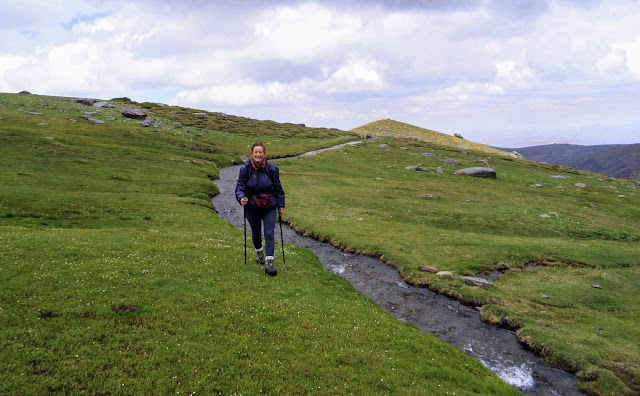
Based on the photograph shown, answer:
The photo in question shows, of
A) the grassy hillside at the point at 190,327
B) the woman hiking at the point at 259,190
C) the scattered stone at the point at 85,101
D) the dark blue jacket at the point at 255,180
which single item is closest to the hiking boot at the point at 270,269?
the grassy hillside at the point at 190,327

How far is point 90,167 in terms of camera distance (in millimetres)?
59094

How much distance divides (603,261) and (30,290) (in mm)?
42585

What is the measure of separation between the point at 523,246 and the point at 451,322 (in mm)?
19034

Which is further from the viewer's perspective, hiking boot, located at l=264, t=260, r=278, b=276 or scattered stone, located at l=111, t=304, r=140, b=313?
hiking boot, located at l=264, t=260, r=278, b=276

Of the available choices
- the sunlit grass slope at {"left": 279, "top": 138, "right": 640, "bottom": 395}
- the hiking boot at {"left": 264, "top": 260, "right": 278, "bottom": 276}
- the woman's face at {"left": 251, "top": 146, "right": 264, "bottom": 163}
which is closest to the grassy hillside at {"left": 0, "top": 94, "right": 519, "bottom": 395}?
the hiking boot at {"left": 264, "top": 260, "right": 278, "bottom": 276}

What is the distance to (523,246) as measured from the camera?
113ft

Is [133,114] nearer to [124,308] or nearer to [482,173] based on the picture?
[482,173]

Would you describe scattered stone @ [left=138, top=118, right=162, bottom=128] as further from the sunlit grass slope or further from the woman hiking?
the woman hiking

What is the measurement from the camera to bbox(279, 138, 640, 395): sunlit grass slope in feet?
60.6

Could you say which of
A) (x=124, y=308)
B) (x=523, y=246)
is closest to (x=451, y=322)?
(x=124, y=308)

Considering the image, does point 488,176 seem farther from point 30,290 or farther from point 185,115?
point 185,115

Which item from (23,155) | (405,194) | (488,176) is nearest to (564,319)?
(405,194)

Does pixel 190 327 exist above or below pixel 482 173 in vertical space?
below

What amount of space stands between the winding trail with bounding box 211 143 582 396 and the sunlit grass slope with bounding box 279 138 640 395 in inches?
36.4
